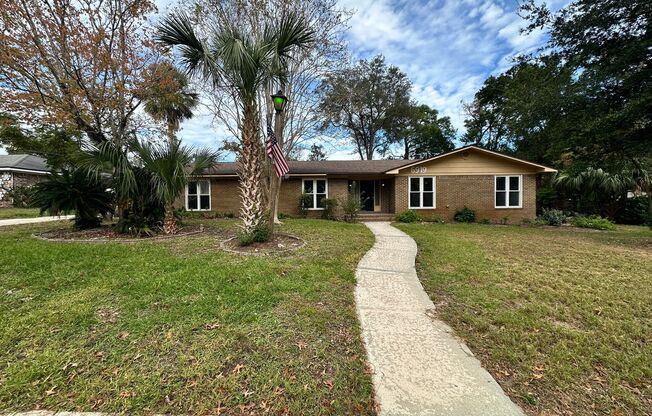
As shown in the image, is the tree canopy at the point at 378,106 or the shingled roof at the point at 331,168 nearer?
the shingled roof at the point at 331,168

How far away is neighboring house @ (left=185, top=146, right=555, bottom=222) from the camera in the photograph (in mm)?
14961

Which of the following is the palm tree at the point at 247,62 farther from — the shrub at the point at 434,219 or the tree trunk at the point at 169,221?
the shrub at the point at 434,219

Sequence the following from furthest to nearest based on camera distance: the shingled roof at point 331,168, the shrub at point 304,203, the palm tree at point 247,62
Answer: the shingled roof at point 331,168
the shrub at point 304,203
the palm tree at point 247,62

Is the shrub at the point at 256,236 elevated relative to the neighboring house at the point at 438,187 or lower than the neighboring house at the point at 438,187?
lower

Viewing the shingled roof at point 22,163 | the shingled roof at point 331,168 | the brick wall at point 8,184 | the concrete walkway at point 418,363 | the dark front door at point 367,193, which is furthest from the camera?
the shingled roof at point 22,163

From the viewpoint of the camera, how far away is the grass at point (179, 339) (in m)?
2.02

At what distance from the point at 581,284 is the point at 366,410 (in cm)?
477

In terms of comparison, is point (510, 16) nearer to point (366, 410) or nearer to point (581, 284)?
point (581, 284)

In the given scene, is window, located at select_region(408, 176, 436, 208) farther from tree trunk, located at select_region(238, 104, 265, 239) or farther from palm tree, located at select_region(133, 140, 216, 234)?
palm tree, located at select_region(133, 140, 216, 234)

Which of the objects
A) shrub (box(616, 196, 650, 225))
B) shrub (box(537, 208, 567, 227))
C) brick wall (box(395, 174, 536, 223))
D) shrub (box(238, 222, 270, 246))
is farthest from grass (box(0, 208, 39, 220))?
shrub (box(616, 196, 650, 225))

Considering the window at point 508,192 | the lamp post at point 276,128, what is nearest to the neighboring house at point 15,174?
the lamp post at point 276,128

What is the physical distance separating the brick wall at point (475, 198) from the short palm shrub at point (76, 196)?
13.1 metres

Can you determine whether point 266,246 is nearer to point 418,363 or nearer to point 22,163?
point 418,363

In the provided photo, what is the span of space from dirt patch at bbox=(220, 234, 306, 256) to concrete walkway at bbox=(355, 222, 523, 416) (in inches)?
102
